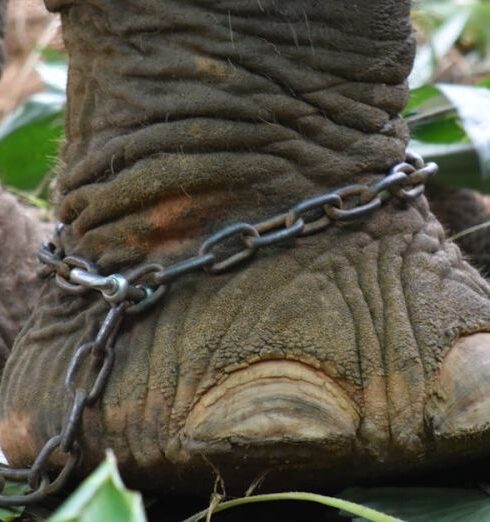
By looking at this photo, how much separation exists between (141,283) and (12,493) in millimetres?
226

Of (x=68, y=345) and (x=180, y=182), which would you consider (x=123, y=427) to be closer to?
(x=68, y=345)

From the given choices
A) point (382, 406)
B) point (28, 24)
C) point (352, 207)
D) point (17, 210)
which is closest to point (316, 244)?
point (352, 207)

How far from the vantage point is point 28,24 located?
5.37 m

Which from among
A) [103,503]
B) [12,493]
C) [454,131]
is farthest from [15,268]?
[103,503]

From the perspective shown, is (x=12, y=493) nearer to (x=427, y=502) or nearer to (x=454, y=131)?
(x=427, y=502)

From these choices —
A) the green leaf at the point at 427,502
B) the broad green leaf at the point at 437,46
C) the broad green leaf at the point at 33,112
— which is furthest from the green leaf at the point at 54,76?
the green leaf at the point at 427,502

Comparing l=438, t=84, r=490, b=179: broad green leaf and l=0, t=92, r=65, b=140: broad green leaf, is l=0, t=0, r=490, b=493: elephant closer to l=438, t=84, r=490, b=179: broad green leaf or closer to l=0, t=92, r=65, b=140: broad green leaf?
l=438, t=84, r=490, b=179: broad green leaf

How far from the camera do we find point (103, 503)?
616 millimetres

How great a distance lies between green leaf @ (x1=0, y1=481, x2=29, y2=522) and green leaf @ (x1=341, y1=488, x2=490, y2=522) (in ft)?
0.97

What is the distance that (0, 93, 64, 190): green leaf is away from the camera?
2.57m

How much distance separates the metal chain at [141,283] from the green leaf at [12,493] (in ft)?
0.07

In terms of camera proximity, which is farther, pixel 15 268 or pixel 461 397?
pixel 15 268

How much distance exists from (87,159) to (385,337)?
1.16 feet

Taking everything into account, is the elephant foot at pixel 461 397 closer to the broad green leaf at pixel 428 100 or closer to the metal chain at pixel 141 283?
the metal chain at pixel 141 283
